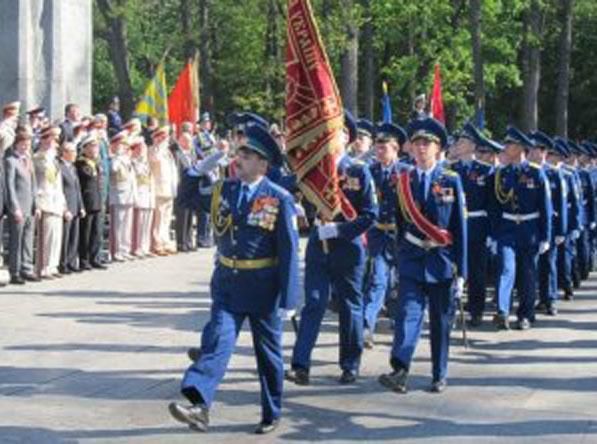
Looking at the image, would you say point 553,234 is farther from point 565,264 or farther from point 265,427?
point 265,427

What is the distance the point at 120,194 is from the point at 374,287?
7905 mm

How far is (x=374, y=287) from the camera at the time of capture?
1093 cm

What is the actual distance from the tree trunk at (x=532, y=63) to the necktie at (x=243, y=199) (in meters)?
31.7

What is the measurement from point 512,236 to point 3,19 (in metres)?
11.4

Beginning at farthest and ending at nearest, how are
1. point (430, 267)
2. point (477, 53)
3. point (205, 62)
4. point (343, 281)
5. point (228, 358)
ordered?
1. point (205, 62)
2. point (477, 53)
3. point (343, 281)
4. point (430, 267)
5. point (228, 358)

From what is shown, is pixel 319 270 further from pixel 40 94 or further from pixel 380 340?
pixel 40 94

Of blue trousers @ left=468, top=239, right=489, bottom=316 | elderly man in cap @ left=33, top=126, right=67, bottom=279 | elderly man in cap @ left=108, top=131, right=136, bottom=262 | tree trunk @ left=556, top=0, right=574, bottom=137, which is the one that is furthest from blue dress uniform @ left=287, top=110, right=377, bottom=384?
tree trunk @ left=556, top=0, right=574, bottom=137

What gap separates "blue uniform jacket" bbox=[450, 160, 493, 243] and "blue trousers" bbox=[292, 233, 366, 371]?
3704 millimetres

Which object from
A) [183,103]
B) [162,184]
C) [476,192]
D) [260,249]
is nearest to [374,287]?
[476,192]

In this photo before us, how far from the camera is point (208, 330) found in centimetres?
750

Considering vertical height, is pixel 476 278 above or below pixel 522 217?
below

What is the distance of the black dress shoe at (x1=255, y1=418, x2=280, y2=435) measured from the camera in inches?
301

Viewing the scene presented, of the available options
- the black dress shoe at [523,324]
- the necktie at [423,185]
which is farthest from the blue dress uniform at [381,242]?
the black dress shoe at [523,324]

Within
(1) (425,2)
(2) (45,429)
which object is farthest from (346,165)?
(1) (425,2)
